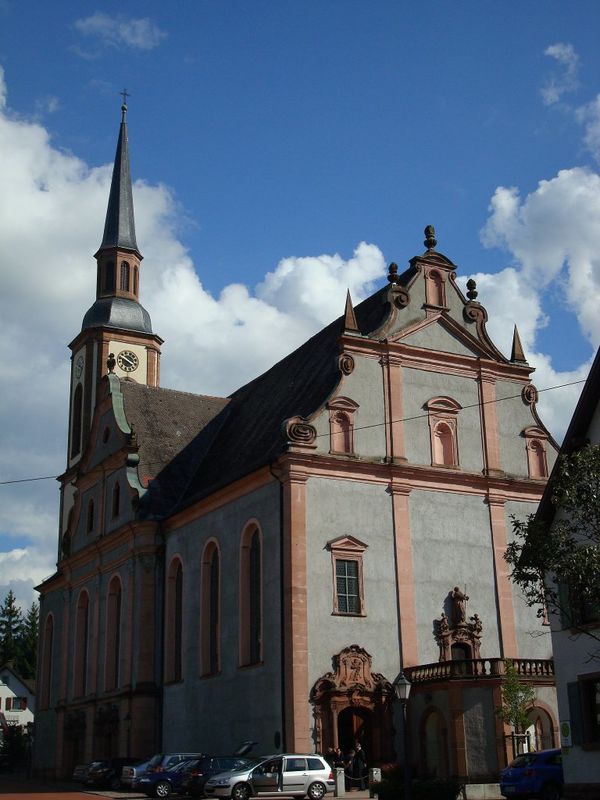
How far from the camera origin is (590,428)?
27.5m

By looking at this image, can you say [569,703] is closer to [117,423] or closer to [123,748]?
[123,748]

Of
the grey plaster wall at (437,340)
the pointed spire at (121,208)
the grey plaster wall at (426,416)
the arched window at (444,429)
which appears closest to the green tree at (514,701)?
the grey plaster wall at (426,416)

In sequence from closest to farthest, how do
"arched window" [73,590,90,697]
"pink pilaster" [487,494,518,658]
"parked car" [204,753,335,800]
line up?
1. "parked car" [204,753,335,800]
2. "pink pilaster" [487,494,518,658]
3. "arched window" [73,590,90,697]

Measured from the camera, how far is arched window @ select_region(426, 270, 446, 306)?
42.0m

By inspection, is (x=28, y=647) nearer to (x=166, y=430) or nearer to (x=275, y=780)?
(x=166, y=430)

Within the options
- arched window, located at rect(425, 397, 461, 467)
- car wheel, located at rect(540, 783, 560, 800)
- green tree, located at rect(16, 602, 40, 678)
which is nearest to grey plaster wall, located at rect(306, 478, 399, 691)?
arched window, located at rect(425, 397, 461, 467)

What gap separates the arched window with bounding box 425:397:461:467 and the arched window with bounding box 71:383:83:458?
29241 mm

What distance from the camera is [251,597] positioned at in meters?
38.1

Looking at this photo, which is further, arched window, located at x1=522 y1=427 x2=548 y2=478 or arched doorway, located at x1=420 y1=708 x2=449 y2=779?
arched window, located at x1=522 y1=427 x2=548 y2=478

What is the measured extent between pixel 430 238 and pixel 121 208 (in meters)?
33.8

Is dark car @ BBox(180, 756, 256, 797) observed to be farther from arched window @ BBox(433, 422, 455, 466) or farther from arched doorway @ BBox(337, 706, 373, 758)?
arched window @ BBox(433, 422, 455, 466)

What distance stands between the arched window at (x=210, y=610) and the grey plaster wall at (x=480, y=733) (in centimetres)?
1123

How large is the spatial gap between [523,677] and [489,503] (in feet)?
28.7

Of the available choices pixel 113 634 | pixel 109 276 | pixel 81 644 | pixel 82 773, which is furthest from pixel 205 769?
pixel 109 276
